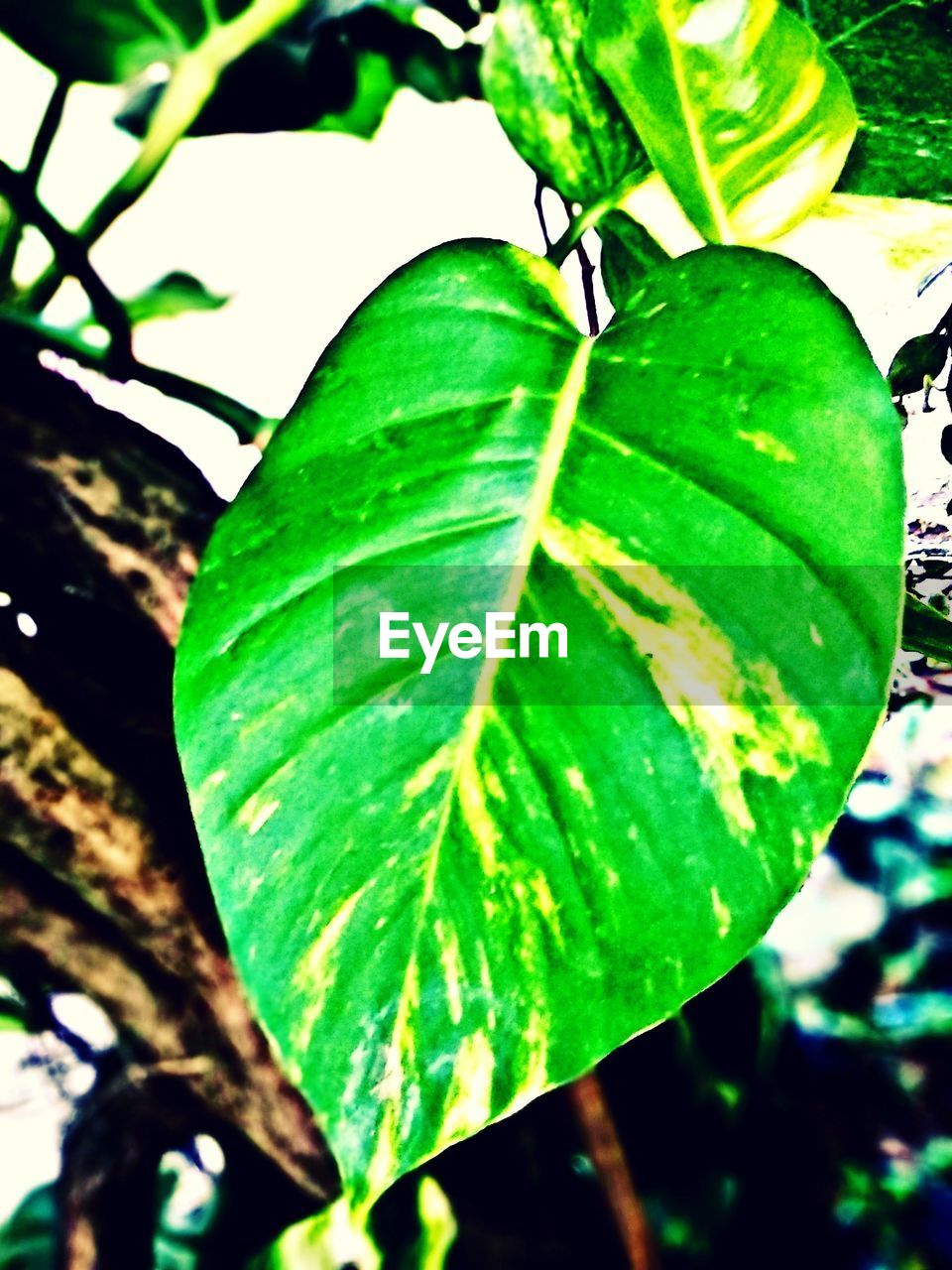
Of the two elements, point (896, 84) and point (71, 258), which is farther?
point (71, 258)

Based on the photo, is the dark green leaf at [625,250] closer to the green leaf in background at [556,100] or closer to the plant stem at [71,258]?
the green leaf in background at [556,100]

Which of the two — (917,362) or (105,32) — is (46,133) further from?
(917,362)

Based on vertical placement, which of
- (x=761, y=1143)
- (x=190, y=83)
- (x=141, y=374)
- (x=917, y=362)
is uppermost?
(x=190, y=83)

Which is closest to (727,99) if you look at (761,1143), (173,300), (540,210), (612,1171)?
(540,210)

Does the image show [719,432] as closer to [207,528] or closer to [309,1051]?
[309,1051]

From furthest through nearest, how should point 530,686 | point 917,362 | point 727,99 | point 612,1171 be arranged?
point 917,362 → point 612,1171 → point 727,99 → point 530,686

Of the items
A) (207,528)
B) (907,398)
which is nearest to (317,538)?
(207,528)
